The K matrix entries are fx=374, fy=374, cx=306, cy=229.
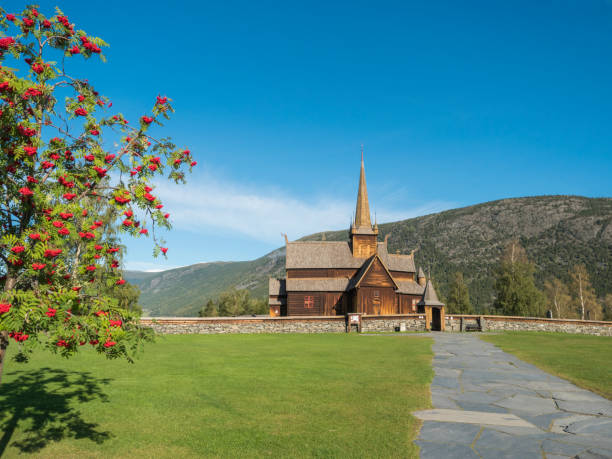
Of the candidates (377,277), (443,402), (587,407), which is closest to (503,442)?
(443,402)

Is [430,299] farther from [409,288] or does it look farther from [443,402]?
[443,402]

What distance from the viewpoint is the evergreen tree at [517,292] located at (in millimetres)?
51844

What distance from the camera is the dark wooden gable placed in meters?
43.1

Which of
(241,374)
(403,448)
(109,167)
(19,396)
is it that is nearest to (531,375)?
(403,448)

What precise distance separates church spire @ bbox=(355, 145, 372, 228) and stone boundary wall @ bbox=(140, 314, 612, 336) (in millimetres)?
19122

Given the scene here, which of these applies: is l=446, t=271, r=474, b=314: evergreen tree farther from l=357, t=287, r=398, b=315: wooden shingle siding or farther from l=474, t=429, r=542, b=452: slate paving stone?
l=474, t=429, r=542, b=452: slate paving stone

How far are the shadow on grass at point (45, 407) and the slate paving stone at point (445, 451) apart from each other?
5540mm

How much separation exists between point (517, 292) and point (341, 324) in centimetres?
3298

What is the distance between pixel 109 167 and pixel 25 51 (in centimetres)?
208

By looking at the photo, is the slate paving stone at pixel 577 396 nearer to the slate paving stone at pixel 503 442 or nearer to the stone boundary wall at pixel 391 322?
the slate paving stone at pixel 503 442

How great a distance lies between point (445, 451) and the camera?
6.03 metres

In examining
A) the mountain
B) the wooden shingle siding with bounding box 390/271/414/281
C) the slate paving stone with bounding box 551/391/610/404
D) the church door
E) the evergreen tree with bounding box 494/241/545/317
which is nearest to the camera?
the slate paving stone with bounding box 551/391/610/404

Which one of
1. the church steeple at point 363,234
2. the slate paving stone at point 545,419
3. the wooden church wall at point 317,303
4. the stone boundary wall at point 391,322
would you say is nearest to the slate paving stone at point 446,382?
the slate paving stone at point 545,419

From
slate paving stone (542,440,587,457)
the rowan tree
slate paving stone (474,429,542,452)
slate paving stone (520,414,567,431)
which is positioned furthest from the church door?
the rowan tree
